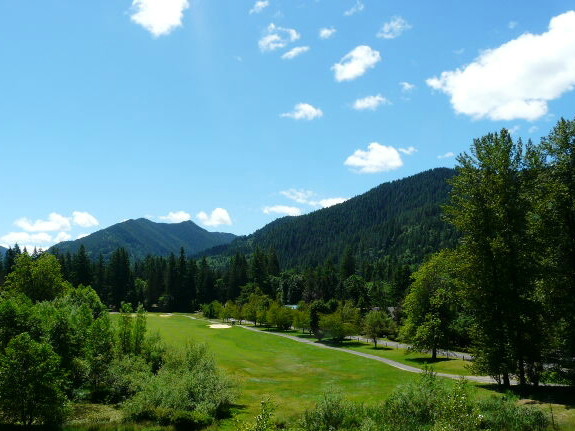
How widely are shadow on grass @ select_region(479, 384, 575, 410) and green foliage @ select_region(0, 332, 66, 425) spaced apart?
30184 mm

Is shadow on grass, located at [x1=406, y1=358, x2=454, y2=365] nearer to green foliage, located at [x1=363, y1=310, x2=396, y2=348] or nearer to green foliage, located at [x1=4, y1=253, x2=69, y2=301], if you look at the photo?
green foliage, located at [x1=363, y1=310, x2=396, y2=348]

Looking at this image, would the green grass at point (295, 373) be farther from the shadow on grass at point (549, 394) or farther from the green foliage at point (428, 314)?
the shadow on grass at point (549, 394)

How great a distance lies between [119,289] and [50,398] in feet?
404

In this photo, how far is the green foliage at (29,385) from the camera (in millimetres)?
29016

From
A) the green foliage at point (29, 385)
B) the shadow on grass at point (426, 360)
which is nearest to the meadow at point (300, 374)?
the shadow on grass at point (426, 360)

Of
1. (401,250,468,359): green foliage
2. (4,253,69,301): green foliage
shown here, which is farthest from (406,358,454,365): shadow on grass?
(4,253,69,301): green foliage

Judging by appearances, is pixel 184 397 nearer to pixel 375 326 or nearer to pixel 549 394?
pixel 549 394

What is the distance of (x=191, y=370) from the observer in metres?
39.5

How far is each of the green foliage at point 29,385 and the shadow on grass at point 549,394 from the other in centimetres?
3018

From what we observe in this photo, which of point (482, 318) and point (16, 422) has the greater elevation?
point (482, 318)

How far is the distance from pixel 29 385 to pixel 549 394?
34.6 m

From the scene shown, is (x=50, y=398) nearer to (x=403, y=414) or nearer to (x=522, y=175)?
(x=403, y=414)

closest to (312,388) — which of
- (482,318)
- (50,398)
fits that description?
(482,318)

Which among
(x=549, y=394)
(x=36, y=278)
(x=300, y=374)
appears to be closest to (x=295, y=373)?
(x=300, y=374)
